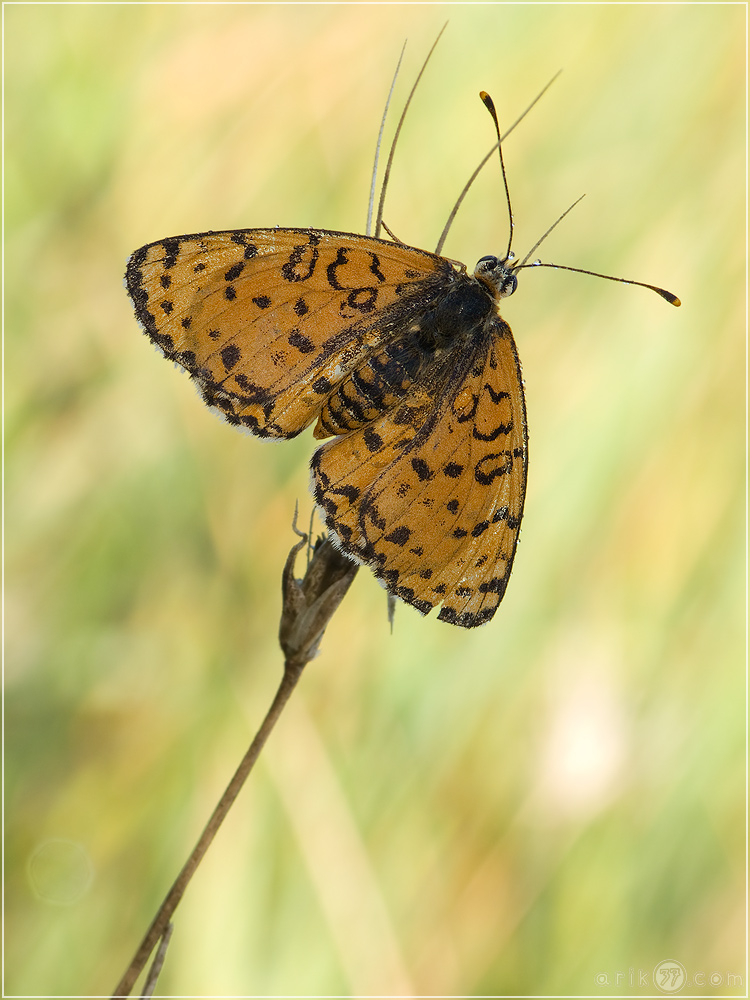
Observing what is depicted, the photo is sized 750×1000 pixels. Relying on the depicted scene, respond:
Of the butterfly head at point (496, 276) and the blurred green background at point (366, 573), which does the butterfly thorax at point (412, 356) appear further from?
the blurred green background at point (366, 573)

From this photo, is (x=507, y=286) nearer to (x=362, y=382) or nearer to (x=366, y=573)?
(x=362, y=382)

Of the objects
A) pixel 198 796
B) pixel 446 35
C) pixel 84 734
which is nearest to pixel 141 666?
pixel 84 734

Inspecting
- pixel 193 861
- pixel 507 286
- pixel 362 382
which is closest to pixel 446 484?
pixel 362 382

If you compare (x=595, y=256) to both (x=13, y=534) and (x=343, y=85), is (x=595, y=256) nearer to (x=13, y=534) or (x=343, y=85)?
(x=343, y=85)

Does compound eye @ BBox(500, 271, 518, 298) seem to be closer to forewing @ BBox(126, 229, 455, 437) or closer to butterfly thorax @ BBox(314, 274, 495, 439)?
butterfly thorax @ BBox(314, 274, 495, 439)

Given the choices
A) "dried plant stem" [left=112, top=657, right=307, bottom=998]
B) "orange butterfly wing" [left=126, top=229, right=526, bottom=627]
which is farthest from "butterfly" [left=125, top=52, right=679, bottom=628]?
"dried plant stem" [left=112, top=657, right=307, bottom=998]
